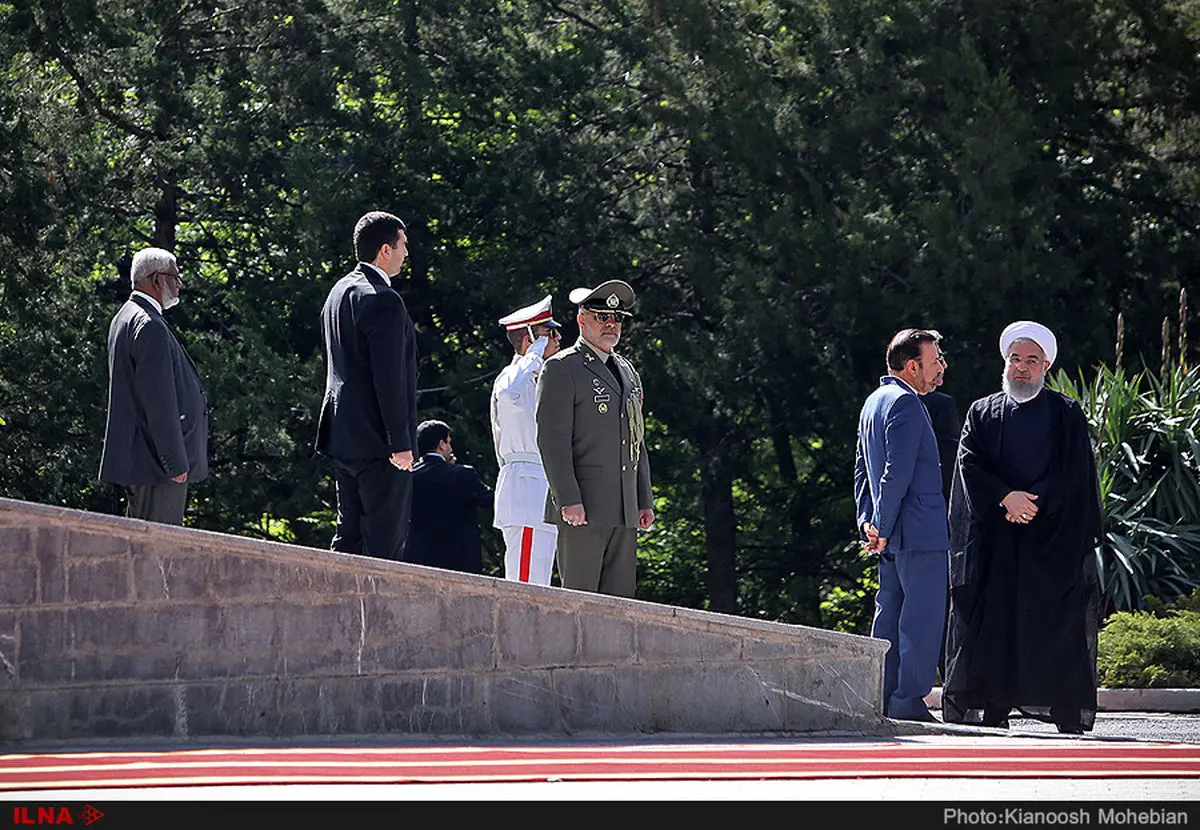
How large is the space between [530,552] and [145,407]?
2.72 metres

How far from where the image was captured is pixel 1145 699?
11.5 m

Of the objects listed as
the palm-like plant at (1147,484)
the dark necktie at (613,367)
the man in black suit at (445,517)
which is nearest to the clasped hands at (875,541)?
the dark necktie at (613,367)

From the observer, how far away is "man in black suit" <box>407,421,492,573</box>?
501 inches

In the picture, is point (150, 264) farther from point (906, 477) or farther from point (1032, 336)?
point (1032, 336)

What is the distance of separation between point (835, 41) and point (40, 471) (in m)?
7.67

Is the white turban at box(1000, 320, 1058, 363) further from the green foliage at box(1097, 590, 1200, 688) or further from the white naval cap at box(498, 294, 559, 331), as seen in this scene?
the white naval cap at box(498, 294, 559, 331)

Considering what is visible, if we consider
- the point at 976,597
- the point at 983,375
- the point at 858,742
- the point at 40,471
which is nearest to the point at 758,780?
the point at 858,742

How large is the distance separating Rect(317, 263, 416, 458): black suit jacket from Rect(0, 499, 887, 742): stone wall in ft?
2.72

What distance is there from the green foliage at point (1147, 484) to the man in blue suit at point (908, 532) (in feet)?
10.6

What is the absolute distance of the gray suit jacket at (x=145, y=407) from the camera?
937cm

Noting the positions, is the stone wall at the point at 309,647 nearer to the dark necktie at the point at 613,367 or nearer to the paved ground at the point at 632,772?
the paved ground at the point at 632,772

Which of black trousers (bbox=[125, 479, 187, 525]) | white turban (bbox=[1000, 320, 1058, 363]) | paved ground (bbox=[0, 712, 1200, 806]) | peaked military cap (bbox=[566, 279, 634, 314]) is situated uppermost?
peaked military cap (bbox=[566, 279, 634, 314])

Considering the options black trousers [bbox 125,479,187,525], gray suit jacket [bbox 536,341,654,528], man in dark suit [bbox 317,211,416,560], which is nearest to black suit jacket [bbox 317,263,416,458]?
man in dark suit [bbox 317,211,416,560]
